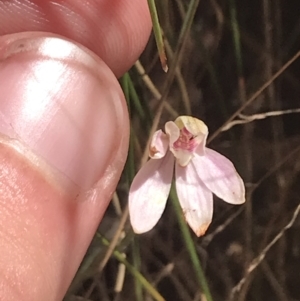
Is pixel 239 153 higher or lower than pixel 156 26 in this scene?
lower

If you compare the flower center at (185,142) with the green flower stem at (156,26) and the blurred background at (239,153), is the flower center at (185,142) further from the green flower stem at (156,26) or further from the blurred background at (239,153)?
the blurred background at (239,153)

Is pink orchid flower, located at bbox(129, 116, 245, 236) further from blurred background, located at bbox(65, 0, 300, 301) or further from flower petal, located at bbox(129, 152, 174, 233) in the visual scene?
blurred background, located at bbox(65, 0, 300, 301)

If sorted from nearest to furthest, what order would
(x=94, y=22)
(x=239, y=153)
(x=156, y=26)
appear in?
(x=156, y=26)
(x=94, y=22)
(x=239, y=153)

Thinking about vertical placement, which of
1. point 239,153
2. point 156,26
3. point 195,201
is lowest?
point 239,153

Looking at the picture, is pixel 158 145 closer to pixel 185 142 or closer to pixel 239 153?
pixel 185 142

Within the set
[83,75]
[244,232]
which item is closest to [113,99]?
[83,75]

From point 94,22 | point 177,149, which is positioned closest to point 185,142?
point 177,149

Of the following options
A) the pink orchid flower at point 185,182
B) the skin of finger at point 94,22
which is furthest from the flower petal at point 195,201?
the skin of finger at point 94,22

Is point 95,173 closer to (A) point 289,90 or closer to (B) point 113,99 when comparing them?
(B) point 113,99
